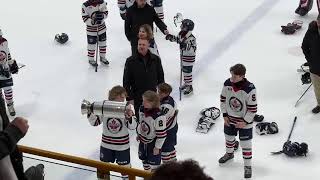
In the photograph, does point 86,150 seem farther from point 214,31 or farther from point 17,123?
point 214,31

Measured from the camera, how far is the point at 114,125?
3.89 m

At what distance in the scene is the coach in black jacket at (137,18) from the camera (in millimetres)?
5398

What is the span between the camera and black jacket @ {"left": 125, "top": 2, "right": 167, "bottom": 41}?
5.41 meters

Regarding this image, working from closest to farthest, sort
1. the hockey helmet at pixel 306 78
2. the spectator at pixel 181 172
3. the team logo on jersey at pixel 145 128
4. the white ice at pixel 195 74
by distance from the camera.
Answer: the spectator at pixel 181 172 → the team logo on jersey at pixel 145 128 → the white ice at pixel 195 74 → the hockey helmet at pixel 306 78

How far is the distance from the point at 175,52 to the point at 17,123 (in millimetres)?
4704

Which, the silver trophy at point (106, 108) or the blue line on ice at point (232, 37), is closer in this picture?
the silver trophy at point (106, 108)

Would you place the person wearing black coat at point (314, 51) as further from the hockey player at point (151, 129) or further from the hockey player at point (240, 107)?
the hockey player at point (151, 129)

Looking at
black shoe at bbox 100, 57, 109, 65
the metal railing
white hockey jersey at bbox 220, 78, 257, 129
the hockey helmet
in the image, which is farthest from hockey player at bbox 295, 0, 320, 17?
the metal railing

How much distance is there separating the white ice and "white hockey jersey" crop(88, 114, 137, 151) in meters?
0.63

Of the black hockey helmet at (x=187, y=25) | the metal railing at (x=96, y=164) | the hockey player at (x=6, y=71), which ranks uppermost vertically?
Result: the black hockey helmet at (x=187, y=25)

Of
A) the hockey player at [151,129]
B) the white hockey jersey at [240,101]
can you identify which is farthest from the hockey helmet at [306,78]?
the hockey player at [151,129]

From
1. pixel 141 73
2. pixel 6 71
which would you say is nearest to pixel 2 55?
pixel 6 71

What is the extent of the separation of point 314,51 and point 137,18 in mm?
1659

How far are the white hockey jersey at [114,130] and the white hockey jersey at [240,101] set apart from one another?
0.79 metres
